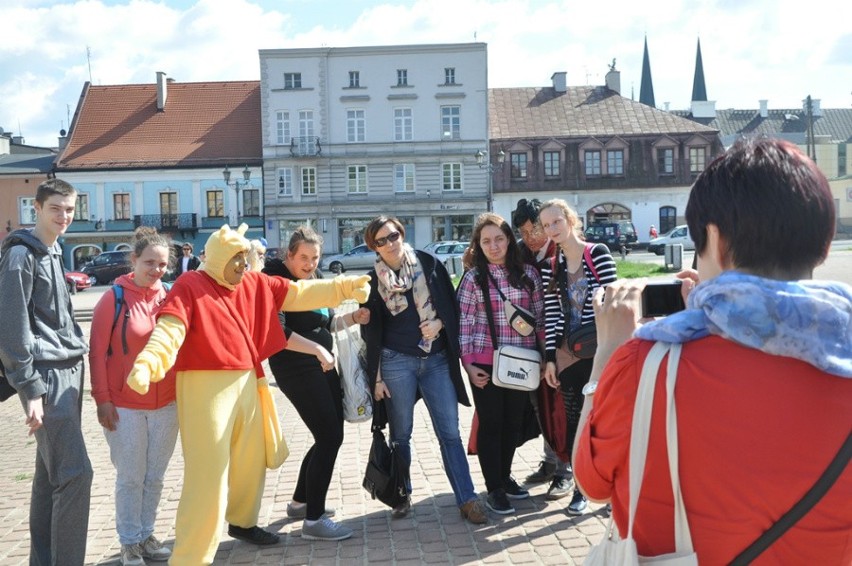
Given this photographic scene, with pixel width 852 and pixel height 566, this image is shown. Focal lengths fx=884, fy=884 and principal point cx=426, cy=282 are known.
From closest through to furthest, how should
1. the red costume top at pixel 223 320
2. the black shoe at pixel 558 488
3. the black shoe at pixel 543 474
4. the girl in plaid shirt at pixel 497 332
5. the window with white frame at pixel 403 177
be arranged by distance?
1. the red costume top at pixel 223 320
2. the girl in plaid shirt at pixel 497 332
3. the black shoe at pixel 558 488
4. the black shoe at pixel 543 474
5. the window with white frame at pixel 403 177

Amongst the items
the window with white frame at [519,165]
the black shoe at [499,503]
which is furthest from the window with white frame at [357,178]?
the black shoe at [499,503]

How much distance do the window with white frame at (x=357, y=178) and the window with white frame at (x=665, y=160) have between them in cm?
1842

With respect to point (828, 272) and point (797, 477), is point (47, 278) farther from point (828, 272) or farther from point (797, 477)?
point (828, 272)

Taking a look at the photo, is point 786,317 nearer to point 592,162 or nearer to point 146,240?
point 146,240

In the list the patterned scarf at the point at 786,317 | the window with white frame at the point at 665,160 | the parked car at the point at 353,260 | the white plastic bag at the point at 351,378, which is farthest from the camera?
the window with white frame at the point at 665,160

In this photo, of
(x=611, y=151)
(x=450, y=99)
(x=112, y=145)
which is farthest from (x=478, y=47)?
(x=112, y=145)

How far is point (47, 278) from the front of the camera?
4.60 meters

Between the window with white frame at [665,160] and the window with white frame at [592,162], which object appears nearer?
the window with white frame at [592,162]

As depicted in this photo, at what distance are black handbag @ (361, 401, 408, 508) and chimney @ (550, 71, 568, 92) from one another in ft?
180

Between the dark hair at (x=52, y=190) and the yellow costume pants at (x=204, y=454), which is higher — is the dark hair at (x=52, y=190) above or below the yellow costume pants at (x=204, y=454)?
above

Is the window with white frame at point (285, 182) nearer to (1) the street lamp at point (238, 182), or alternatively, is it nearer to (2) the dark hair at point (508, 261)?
(1) the street lamp at point (238, 182)

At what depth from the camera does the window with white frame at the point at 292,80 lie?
53781mm

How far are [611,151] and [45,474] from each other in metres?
53.1

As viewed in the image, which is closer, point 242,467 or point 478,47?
point 242,467
